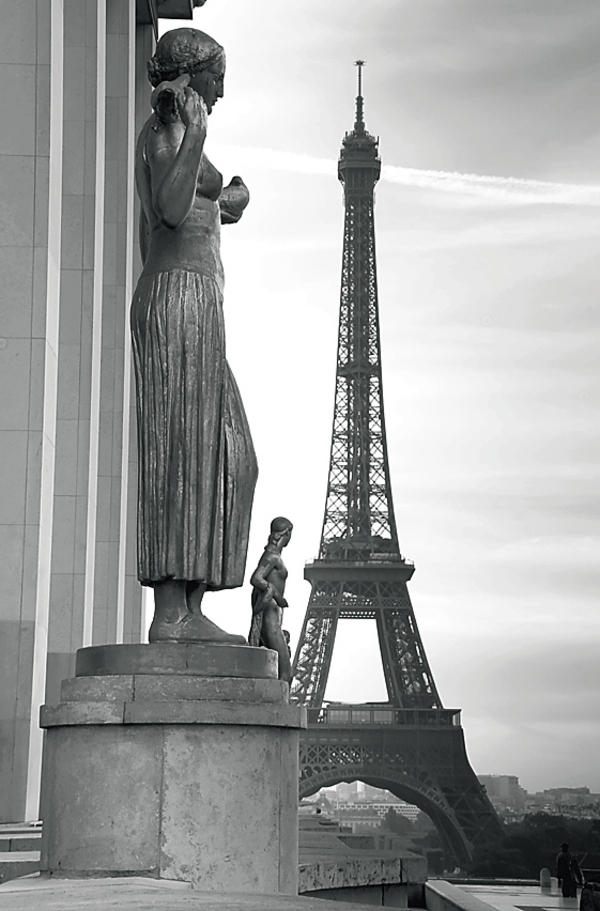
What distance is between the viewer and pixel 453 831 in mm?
48719

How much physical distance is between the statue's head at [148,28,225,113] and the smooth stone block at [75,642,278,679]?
2773 mm

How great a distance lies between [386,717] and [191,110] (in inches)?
1873

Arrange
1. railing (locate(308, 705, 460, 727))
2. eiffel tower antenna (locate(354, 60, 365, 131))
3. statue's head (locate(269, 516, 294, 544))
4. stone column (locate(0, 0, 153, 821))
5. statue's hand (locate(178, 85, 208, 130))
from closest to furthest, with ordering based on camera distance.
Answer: statue's hand (locate(178, 85, 208, 130)), statue's head (locate(269, 516, 294, 544)), stone column (locate(0, 0, 153, 821)), railing (locate(308, 705, 460, 727)), eiffel tower antenna (locate(354, 60, 365, 131))

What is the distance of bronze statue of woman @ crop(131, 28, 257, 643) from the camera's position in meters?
6.22

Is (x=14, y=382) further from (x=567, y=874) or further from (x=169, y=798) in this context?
(x=567, y=874)

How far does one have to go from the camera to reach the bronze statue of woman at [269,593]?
39.8 feet

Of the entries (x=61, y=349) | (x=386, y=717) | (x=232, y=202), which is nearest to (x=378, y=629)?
(x=386, y=717)

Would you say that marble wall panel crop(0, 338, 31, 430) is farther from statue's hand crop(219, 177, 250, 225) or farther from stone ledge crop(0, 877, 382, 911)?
stone ledge crop(0, 877, 382, 911)

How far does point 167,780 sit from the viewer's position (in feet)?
17.6

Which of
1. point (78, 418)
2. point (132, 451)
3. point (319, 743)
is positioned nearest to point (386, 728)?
point (319, 743)

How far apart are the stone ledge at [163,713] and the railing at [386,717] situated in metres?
46.1

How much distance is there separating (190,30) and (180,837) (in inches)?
158

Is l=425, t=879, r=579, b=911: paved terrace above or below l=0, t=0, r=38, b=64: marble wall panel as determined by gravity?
below

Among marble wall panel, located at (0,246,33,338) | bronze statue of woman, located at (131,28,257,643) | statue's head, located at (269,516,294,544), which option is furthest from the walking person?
bronze statue of woman, located at (131,28,257,643)
